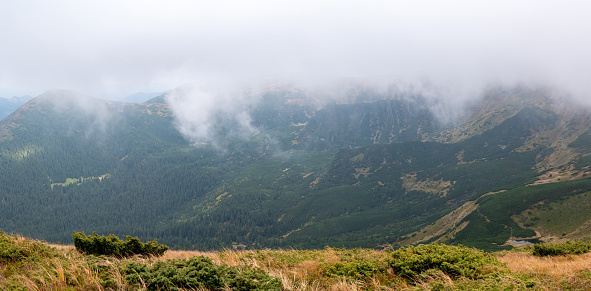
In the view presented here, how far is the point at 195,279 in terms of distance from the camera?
640 cm

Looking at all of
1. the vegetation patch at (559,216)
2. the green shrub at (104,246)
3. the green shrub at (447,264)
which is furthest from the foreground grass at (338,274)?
the vegetation patch at (559,216)

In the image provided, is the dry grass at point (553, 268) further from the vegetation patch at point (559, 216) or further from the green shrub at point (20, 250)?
the vegetation patch at point (559, 216)

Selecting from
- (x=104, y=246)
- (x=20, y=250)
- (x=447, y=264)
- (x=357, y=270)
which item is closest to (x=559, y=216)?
(x=447, y=264)

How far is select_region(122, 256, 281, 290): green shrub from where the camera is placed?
640cm

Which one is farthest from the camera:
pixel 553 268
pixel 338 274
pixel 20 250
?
pixel 553 268

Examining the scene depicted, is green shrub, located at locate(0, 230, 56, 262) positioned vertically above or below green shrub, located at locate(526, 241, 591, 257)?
above

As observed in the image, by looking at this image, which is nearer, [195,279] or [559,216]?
[195,279]

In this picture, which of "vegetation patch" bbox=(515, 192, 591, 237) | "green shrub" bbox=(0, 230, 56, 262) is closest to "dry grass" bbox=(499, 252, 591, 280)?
"green shrub" bbox=(0, 230, 56, 262)

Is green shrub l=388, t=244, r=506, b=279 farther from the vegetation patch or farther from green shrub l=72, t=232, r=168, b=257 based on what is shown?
the vegetation patch

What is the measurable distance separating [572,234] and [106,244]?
130 metres

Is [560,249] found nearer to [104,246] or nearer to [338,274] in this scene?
[338,274]

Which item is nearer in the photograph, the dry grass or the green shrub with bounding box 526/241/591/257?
the dry grass

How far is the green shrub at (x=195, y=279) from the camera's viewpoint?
640 cm

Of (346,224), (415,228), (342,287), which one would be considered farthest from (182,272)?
(346,224)
